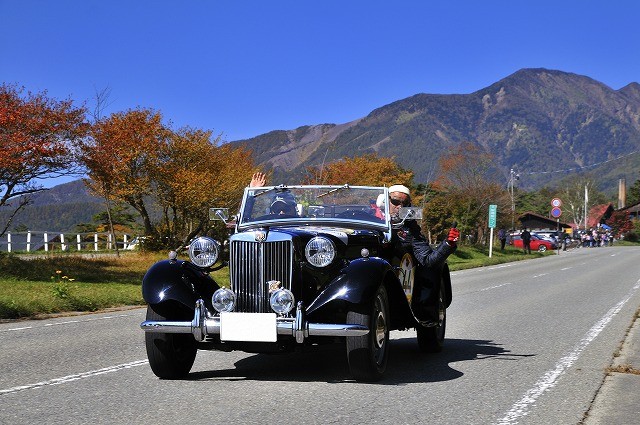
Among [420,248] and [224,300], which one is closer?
[224,300]

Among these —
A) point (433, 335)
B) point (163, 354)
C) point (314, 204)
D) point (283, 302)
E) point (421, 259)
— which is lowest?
point (433, 335)

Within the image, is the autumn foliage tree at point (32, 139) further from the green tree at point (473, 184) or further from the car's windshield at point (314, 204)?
the green tree at point (473, 184)

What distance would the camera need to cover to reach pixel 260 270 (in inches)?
261

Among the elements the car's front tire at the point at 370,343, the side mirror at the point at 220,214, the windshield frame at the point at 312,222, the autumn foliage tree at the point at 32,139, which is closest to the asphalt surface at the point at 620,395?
the car's front tire at the point at 370,343

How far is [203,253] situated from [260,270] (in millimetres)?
776

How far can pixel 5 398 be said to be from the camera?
5.82 meters

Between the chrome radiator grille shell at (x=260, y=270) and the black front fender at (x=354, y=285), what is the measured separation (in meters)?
0.31

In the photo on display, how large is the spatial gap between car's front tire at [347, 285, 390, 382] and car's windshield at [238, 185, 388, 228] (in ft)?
4.25

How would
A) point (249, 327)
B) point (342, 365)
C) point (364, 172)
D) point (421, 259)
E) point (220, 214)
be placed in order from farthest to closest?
point (364, 172), point (421, 259), point (220, 214), point (342, 365), point (249, 327)

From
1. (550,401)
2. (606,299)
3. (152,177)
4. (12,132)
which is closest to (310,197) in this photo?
(550,401)

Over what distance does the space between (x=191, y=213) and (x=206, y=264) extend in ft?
101

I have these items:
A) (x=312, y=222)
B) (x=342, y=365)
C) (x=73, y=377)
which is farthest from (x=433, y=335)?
(x=73, y=377)

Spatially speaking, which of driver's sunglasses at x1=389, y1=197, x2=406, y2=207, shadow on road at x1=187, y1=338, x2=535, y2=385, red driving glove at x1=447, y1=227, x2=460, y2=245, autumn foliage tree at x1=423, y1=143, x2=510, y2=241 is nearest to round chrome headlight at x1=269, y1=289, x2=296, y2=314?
shadow on road at x1=187, y1=338, x2=535, y2=385

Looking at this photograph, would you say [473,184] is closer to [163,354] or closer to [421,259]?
[421,259]
